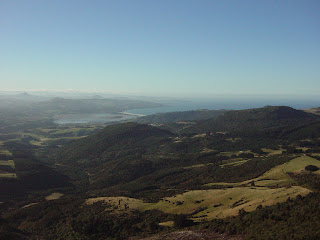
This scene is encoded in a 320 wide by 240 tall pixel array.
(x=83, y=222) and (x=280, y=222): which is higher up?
(x=280, y=222)

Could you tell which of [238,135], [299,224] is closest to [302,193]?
[299,224]

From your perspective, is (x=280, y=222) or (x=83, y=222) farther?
(x=83, y=222)

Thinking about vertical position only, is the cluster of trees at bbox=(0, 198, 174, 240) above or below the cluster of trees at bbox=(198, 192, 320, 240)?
→ below

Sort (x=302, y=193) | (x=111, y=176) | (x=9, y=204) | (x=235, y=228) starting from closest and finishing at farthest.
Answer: (x=235, y=228) < (x=302, y=193) < (x=9, y=204) < (x=111, y=176)

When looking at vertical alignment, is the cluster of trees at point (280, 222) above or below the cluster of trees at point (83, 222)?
above

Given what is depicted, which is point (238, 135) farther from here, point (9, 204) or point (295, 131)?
point (9, 204)

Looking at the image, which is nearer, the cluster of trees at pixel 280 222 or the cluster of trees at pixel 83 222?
the cluster of trees at pixel 280 222

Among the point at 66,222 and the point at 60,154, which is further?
the point at 60,154

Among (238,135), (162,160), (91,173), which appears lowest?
(91,173)

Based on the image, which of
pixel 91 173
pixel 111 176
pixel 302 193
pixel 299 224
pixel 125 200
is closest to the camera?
pixel 299 224

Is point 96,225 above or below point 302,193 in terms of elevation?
below

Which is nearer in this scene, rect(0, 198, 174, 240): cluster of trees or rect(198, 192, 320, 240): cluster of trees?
rect(198, 192, 320, 240): cluster of trees
